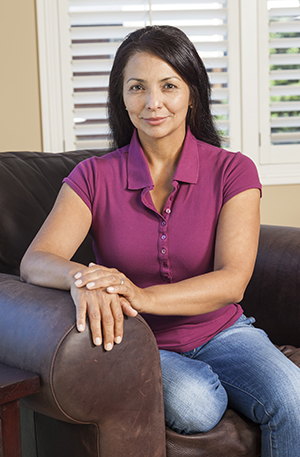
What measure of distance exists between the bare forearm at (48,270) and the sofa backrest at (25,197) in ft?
1.00

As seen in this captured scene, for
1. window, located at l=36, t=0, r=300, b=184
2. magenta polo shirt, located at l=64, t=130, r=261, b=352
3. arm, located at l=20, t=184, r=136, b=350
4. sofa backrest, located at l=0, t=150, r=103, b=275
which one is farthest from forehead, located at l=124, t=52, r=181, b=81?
window, located at l=36, t=0, r=300, b=184

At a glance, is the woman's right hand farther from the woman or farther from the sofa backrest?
the sofa backrest

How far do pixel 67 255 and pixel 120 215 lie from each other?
0.55ft

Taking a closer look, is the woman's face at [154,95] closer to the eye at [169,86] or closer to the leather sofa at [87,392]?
the eye at [169,86]

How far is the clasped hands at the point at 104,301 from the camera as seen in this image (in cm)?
91

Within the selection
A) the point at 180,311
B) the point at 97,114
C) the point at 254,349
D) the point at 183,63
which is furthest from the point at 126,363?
the point at 97,114

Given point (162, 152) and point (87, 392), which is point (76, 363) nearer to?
point (87, 392)

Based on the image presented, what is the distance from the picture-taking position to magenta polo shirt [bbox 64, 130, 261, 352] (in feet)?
4.22

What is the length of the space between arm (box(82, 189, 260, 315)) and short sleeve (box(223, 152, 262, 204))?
0.05 ft

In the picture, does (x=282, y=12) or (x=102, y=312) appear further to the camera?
(x=282, y=12)

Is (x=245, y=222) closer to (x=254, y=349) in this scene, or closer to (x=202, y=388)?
(x=254, y=349)

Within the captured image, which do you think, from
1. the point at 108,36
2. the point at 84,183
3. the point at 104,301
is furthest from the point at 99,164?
the point at 108,36

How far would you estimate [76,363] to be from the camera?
0.87 meters

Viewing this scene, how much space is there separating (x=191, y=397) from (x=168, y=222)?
416 mm
